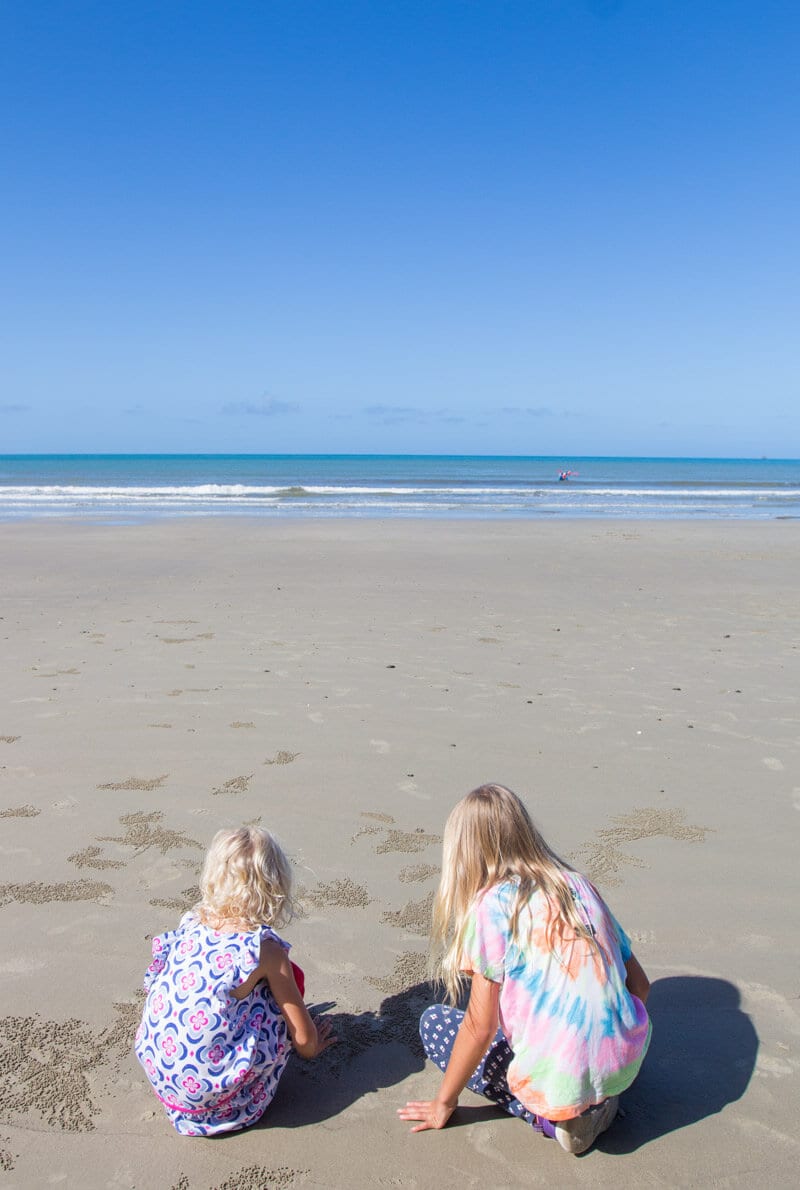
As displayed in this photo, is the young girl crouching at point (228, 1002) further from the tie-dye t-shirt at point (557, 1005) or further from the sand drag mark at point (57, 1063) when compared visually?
the tie-dye t-shirt at point (557, 1005)

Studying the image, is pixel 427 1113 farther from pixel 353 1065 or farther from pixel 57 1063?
pixel 57 1063

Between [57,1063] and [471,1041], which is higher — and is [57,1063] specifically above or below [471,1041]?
below

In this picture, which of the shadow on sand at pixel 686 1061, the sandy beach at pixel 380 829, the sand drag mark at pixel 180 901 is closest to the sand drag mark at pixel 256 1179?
the sandy beach at pixel 380 829

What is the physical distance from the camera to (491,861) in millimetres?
2533

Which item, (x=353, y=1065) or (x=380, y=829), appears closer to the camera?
(x=353, y=1065)

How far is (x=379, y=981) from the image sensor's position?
3.36 m

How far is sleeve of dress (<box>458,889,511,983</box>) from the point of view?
96.7 inches

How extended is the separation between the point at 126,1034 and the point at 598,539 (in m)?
17.2

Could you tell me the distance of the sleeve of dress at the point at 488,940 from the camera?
8.05ft

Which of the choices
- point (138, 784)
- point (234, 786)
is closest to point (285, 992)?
point (234, 786)

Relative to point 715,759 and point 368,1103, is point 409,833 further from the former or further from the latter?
point 715,759

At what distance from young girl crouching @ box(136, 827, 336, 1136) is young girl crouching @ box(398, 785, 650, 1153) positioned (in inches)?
19.1

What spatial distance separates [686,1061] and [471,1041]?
3.13ft

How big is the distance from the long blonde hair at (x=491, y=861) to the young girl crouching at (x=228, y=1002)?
511 mm
